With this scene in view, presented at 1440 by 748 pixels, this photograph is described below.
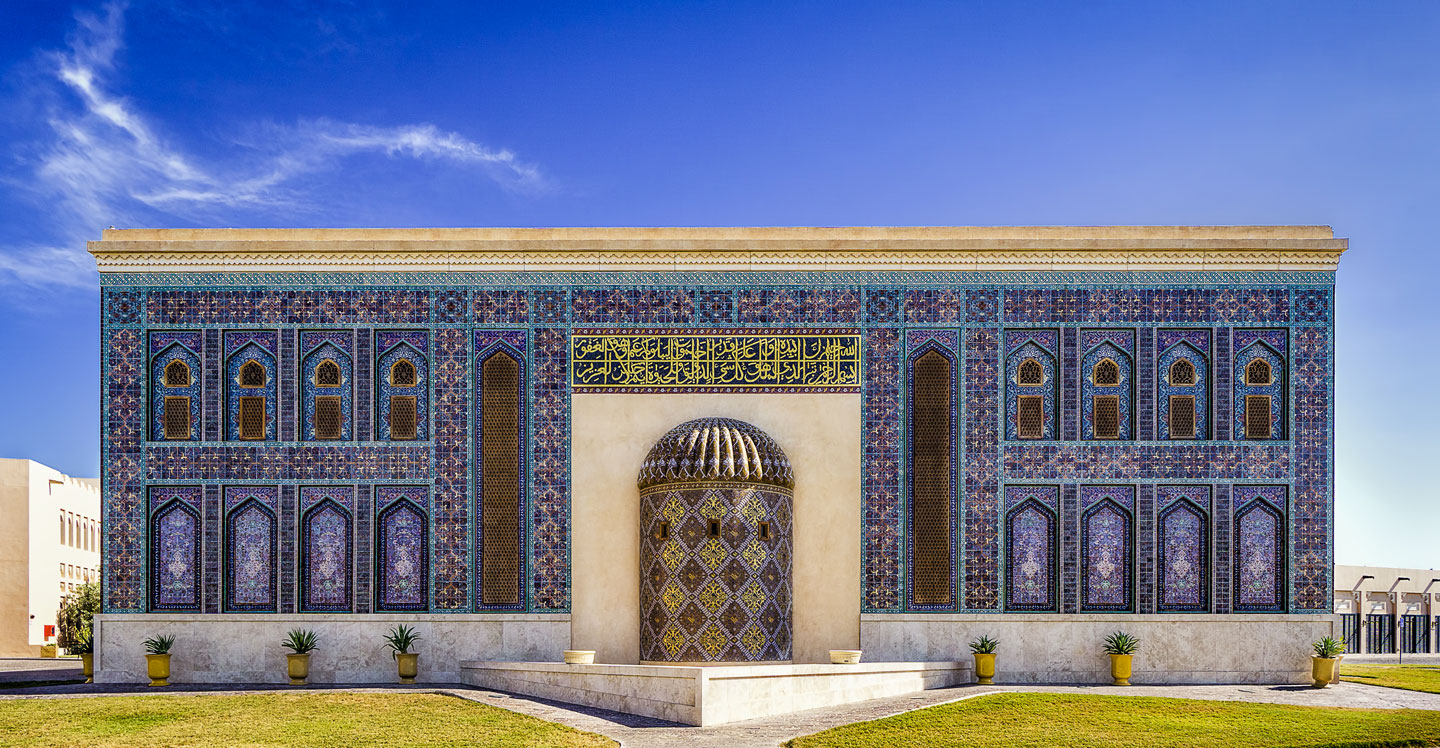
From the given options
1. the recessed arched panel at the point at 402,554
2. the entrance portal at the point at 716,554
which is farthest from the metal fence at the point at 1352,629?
the recessed arched panel at the point at 402,554

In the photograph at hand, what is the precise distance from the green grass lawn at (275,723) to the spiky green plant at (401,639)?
1780mm

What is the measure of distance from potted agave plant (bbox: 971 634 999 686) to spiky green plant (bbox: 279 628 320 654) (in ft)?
31.2

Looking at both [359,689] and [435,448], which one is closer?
[359,689]

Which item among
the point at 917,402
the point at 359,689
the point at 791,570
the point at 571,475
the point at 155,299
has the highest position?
the point at 155,299

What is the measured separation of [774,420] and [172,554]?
29.6ft

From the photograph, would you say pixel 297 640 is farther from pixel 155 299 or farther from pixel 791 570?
pixel 791 570

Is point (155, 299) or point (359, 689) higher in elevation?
point (155, 299)

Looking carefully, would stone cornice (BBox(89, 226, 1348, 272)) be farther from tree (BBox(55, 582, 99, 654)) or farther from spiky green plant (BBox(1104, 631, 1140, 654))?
tree (BBox(55, 582, 99, 654))

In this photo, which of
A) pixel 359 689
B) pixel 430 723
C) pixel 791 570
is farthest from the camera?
pixel 791 570

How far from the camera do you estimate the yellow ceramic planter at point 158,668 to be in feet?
54.0

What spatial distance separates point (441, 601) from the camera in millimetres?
17000

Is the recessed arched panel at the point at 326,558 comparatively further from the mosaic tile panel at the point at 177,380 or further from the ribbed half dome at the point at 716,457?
A: the ribbed half dome at the point at 716,457

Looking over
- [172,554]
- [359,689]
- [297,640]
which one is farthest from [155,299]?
[359,689]

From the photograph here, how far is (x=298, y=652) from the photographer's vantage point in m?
16.6
